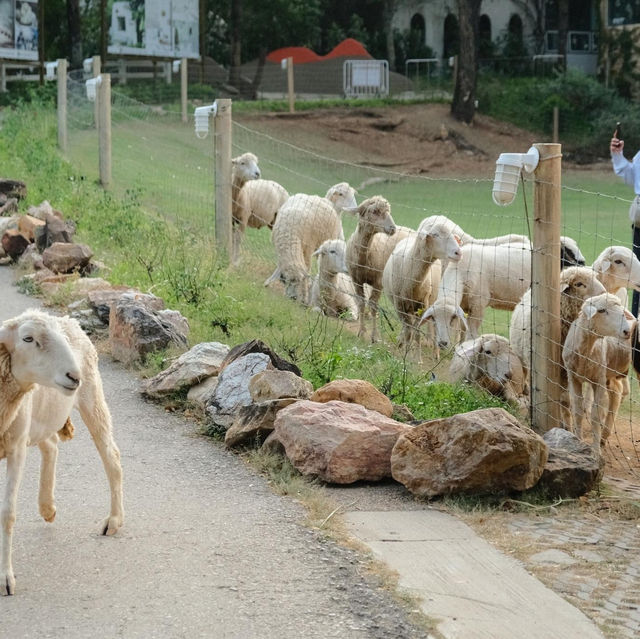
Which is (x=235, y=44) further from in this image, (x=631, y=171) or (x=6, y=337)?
(x=6, y=337)

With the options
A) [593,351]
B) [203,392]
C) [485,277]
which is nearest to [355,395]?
[203,392]

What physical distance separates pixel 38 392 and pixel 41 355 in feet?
1.31

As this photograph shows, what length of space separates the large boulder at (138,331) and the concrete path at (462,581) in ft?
10.2

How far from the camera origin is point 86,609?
14.0 feet

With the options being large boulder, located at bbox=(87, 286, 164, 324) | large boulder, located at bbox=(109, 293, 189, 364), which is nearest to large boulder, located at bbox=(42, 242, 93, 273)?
large boulder, located at bbox=(87, 286, 164, 324)

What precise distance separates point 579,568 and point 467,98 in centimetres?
3095

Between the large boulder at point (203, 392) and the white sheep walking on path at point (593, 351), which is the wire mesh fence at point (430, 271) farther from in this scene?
the large boulder at point (203, 392)

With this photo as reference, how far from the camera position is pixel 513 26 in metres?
41.6

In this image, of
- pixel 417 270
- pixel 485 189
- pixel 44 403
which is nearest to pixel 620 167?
pixel 417 270

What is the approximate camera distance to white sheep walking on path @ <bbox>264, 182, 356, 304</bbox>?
12281mm

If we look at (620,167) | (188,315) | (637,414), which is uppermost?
(620,167)

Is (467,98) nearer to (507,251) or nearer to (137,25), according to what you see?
(137,25)

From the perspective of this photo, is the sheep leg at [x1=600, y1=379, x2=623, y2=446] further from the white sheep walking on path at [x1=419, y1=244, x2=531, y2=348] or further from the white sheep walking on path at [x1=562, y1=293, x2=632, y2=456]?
the white sheep walking on path at [x1=419, y1=244, x2=531, y2=348]

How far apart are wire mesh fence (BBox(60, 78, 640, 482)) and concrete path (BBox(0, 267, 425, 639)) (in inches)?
84.5
